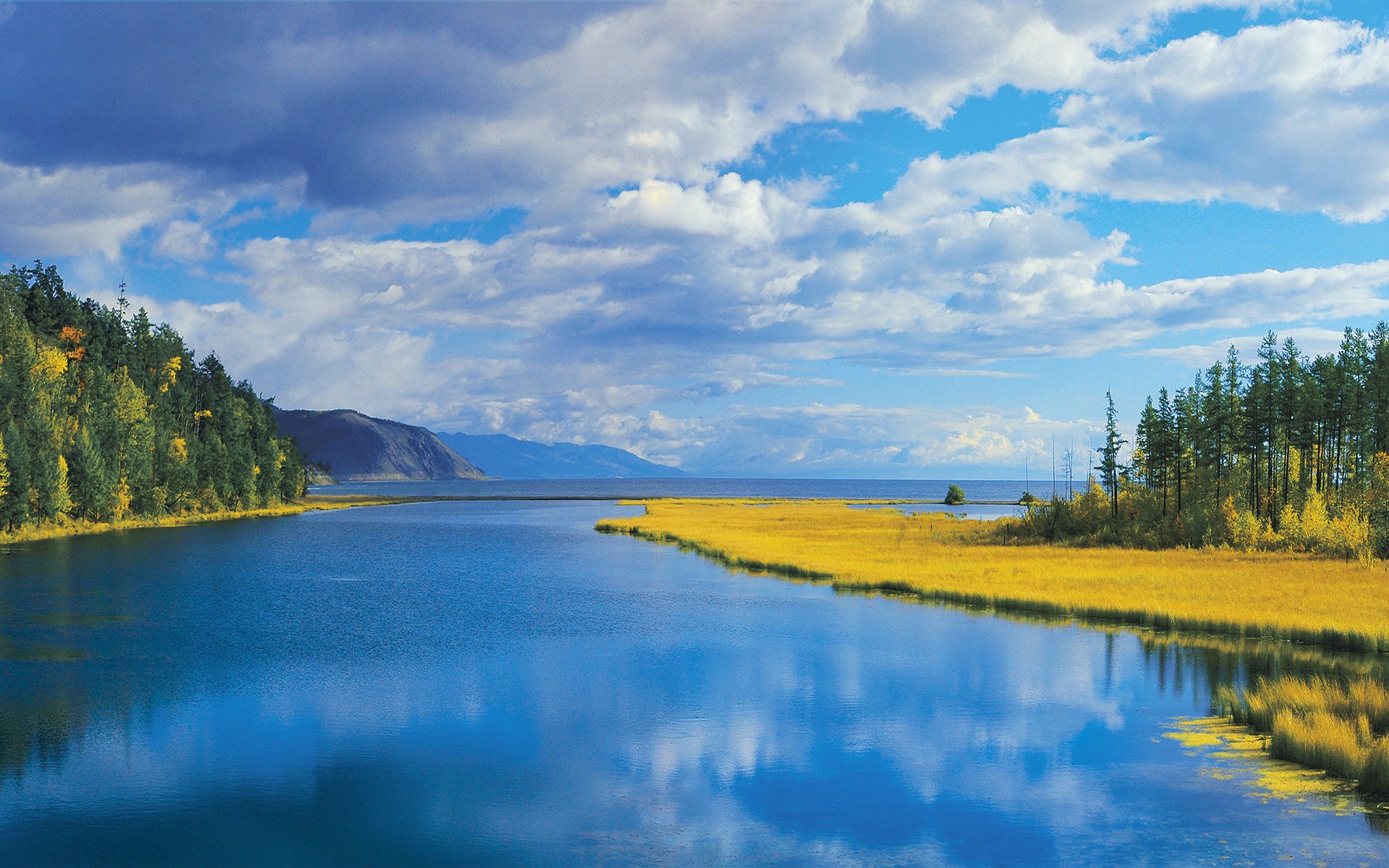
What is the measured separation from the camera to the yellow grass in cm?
3897

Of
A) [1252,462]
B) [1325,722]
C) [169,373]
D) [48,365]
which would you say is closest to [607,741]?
[1325,722]

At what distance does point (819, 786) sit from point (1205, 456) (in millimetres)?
81182

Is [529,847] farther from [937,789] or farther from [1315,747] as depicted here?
[1315,747]

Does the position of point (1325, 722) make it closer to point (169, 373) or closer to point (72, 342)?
point (72, 342)

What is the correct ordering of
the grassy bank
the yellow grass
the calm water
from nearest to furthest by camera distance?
the calm water → the yellow grass → the grassy bank

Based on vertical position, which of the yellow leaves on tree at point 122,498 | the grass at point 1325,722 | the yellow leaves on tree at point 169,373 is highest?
the yellow leaves on tree at point 169,373

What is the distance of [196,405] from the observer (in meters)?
156

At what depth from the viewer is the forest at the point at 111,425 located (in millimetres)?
96375

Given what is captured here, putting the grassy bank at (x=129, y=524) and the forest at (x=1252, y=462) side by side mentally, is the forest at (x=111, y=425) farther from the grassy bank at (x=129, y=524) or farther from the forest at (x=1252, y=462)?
the forest at (x=1252, y=462)

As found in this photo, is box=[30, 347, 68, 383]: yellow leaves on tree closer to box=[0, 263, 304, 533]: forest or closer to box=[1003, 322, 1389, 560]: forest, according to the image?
box=[0, 263, 304, 533]: forest

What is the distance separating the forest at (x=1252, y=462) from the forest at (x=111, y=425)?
319ft

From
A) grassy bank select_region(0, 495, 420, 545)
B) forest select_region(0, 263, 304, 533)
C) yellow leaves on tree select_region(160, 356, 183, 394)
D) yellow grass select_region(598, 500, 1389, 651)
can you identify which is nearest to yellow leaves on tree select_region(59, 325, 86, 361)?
forest select_region(0, 263, 304, 533)

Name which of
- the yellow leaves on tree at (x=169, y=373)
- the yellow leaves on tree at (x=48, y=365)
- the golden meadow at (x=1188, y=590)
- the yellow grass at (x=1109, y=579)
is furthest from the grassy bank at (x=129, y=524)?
the golden meadow at (x=1188, y=590)

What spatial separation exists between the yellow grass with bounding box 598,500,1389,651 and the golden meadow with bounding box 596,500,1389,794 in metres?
0.10
